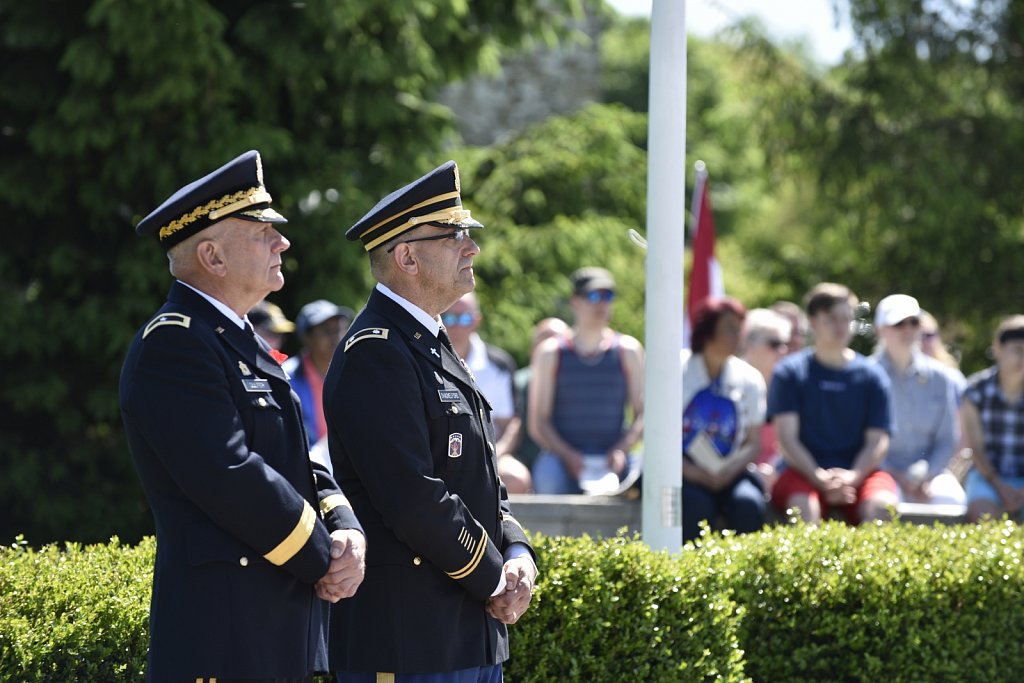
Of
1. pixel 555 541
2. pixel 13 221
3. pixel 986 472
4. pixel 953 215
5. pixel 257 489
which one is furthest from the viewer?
pixel 953 215

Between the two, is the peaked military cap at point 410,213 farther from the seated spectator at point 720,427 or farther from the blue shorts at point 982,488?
the blue shorts at point 982,488

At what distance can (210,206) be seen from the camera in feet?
11.8

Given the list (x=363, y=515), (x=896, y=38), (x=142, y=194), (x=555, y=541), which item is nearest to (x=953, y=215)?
(x=896, y=38)

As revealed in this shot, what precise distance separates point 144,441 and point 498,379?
5.07 m

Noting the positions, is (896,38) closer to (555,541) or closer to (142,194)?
(142,194)

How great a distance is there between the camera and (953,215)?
49.3 ft

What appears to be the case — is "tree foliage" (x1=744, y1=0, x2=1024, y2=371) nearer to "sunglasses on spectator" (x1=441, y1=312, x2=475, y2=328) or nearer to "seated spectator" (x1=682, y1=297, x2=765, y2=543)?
"seated spectator" (x1=682, y1=297, x2=765, y2=543)

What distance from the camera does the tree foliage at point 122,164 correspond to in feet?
28.6

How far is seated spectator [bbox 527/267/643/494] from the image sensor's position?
841 cm

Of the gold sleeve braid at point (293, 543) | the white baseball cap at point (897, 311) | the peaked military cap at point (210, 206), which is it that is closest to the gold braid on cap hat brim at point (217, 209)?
the peaked military cap at point (210, 206)

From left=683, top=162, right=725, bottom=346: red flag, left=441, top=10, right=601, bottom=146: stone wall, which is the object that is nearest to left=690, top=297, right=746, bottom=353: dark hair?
left=683, top=162, right=725, bottom=346: red flag

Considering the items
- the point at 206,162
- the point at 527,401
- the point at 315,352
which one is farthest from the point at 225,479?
the point at 527,401

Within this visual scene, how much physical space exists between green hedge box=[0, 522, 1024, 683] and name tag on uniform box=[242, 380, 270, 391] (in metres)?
1.15

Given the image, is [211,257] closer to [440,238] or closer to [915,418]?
[440,238]
